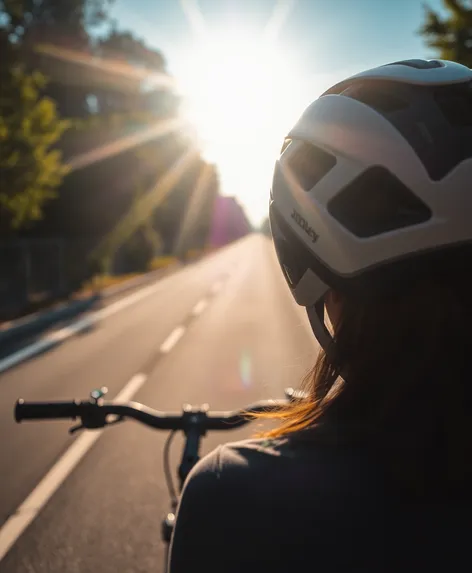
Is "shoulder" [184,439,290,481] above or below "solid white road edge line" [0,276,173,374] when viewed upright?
above

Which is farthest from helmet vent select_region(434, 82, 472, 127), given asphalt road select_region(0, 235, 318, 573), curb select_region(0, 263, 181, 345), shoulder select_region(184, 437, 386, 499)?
curb select_region(0, 263, 181, 345)

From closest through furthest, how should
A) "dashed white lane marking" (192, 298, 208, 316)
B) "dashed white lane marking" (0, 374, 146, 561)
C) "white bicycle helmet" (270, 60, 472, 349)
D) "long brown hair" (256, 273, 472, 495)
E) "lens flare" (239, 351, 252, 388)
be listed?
"long brown hair" (256, 273, 472, 495) < "white bicycle helmet" (270, 60, 472, 349) < "dashed white lane marking" (0, 374, 146, 561) < "lens flare" (239, 351, 252, 388) < "dashed white lane marking" (192, 298, 208, 316)

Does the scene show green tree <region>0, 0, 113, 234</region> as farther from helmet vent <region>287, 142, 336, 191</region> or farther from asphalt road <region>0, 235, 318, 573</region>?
helmet vent <region>287, 142, 336, 191</region>

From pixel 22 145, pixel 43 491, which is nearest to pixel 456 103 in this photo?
pixel 43 491

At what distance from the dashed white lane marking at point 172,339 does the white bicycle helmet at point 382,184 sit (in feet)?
28.5

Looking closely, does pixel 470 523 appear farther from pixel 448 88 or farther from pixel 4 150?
pixel 4 150

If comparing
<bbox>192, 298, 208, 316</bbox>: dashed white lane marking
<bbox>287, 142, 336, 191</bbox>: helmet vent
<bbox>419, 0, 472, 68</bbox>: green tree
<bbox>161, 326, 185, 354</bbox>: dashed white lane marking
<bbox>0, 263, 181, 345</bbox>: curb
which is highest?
<bbox>419, 0, 472, 68</bbox>: green tree

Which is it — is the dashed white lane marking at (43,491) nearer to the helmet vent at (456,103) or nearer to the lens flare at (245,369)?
the lens flare at (245,369)

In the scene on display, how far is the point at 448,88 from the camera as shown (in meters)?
1.26

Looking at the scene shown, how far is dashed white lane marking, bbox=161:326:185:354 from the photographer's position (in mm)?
10133

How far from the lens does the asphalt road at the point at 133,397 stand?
3.64 m

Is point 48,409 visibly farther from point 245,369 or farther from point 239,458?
point 245,369

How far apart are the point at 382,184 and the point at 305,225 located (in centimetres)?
22

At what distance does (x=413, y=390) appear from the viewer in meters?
1.11
